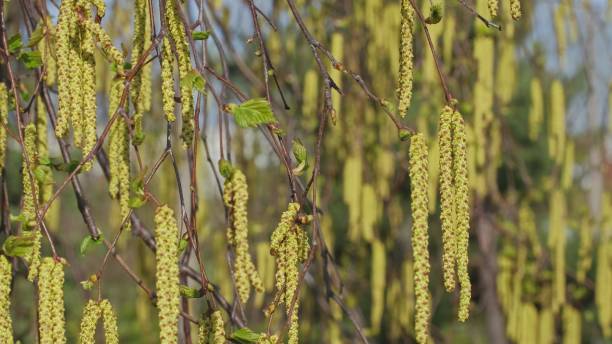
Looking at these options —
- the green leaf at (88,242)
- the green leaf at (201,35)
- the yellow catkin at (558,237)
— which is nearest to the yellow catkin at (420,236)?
the green leaf at (201,35)

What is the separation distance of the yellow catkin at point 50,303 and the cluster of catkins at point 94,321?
0.02 metres

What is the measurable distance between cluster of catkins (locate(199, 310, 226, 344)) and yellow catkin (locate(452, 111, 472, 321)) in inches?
9.2

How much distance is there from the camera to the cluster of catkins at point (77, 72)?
819 millimetres

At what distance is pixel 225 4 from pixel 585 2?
1003mm

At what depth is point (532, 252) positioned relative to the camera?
244 centimetres

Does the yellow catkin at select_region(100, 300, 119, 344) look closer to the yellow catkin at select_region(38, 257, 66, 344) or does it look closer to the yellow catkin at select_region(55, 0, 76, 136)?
the yellow catkin at select_region(38, 257, 66, 344)

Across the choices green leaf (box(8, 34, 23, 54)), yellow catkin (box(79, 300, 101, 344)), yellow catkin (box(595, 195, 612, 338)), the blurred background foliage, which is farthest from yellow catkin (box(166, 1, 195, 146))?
yellow catkin (box(595, 195, 612, 338))

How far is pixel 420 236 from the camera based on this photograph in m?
0.77

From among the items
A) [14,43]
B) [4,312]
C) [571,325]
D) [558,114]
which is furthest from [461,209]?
[571,325]

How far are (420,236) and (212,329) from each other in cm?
22

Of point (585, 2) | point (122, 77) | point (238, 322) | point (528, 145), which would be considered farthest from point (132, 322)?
point (122, 77)

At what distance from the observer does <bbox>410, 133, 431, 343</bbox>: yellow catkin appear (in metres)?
0.76

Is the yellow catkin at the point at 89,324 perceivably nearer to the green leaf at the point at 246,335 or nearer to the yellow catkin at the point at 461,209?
the green leaf at the point at 246,335

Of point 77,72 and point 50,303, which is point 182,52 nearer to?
point 77,72
